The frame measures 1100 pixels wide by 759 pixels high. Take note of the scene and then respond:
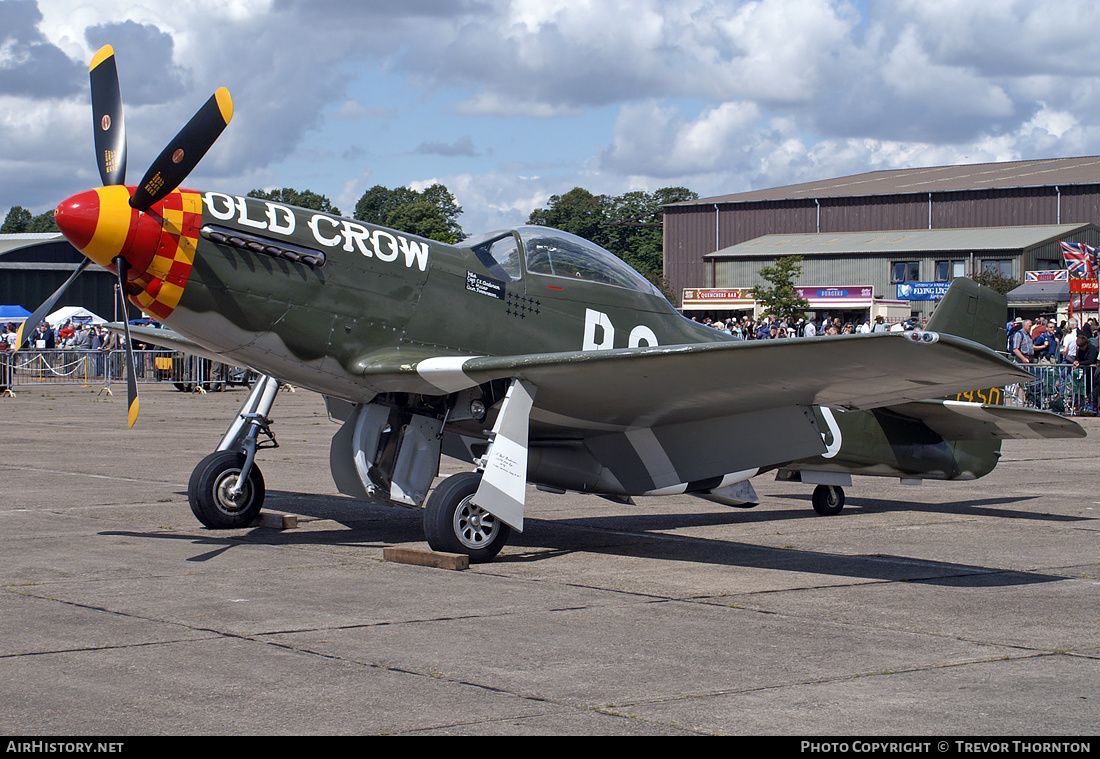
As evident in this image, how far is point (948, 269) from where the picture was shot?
73.6 m

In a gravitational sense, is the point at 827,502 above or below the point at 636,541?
above

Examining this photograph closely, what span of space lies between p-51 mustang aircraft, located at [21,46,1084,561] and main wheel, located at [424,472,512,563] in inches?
0.6

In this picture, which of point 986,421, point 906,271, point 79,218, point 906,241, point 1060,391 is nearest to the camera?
point 79,218

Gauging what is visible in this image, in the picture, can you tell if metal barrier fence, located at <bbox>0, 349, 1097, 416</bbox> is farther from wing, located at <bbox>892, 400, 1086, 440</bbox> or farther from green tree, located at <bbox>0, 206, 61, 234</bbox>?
green tree, located at <bbox>0, 206, 61, 234</bbox>

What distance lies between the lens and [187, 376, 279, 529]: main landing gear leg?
873 centimetres

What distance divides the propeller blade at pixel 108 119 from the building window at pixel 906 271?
71.3 meters

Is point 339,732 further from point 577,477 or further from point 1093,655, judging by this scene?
point 577,477

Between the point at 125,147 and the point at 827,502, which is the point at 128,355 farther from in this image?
the point at 827,502

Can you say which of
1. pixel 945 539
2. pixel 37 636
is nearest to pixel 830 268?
pixel 945 539

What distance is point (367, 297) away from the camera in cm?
786

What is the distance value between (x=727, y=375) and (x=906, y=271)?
7152cm

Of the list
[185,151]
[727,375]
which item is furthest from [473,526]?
[185,151]

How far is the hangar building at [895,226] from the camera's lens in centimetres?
7356

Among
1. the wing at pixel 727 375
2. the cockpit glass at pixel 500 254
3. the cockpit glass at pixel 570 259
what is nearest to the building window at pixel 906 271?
the cockpit glass at pixel 570 259
